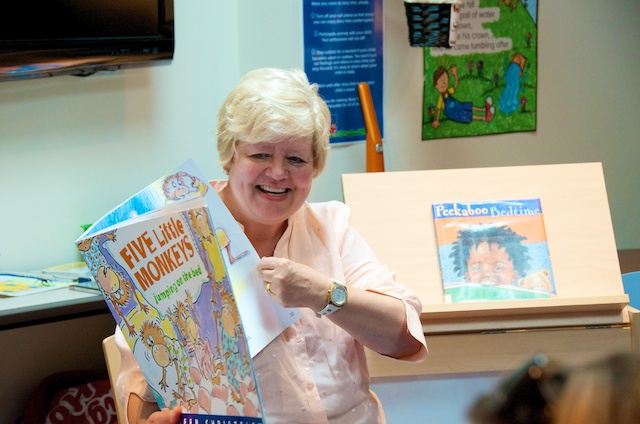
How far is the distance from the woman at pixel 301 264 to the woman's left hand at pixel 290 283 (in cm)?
6

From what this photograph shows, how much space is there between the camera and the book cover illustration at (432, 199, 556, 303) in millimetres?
2689

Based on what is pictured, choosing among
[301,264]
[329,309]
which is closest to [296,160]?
[301,264]

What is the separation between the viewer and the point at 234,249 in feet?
5.46

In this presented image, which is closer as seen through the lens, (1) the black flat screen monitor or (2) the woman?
(2) the woman

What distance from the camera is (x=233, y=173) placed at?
1.85m

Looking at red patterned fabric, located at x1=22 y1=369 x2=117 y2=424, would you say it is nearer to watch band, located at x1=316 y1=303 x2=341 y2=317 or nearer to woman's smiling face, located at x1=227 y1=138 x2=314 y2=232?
woman's smiling face, located at x1=227 y1=138 x2=314 y2=232

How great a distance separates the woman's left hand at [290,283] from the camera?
5.26 ft

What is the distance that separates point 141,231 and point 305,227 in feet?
1.76

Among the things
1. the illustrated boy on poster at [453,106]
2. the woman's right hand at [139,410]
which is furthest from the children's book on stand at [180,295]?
the illustrated boy on poster at [453,106]

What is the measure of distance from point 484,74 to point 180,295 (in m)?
2.80

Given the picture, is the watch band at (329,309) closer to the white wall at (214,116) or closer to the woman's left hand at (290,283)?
the woman's left hand at (290,283)

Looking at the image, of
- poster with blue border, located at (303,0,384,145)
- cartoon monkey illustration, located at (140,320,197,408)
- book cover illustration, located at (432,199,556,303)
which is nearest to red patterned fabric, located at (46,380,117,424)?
book cover illustration, located at (432,199,556,303)

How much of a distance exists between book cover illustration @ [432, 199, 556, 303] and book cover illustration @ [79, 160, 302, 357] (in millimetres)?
1068

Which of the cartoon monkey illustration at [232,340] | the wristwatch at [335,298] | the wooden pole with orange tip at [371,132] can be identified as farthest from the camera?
the wooden pole with orange tip at [371,132]
